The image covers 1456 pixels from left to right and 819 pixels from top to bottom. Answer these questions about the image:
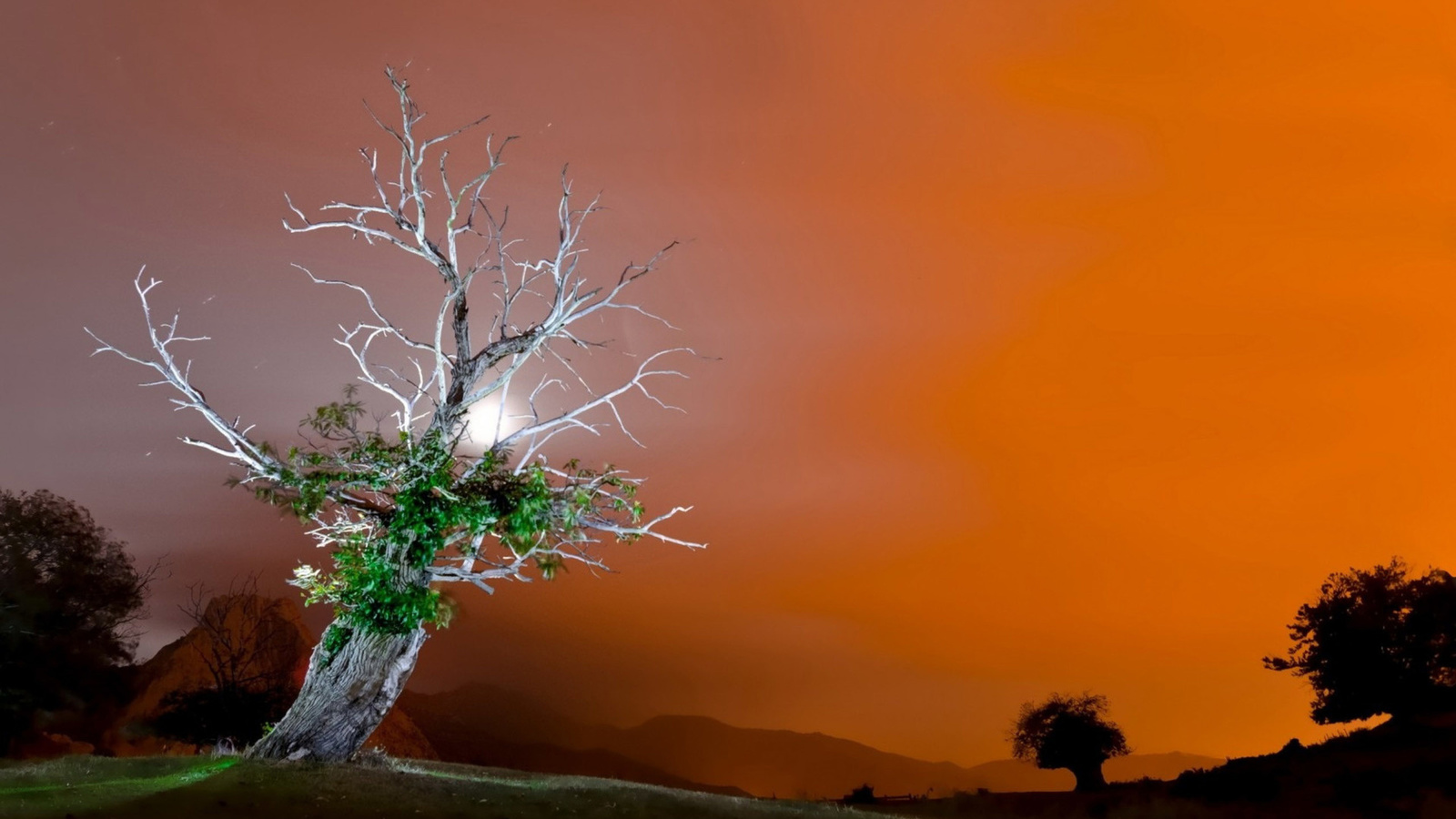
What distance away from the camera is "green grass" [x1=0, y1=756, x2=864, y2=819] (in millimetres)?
14180

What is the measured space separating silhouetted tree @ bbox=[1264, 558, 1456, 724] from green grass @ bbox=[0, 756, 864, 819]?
43794 mm

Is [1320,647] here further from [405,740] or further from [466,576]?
[405,740]

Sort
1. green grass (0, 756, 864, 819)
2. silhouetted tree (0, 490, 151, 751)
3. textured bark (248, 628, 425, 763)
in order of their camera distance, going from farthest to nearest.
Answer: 1. silhouetted tree (0, 490, 151, 751)
2. textured bark (248, 628, 425, 763)
3. green grass (0, 756, 864, 819)

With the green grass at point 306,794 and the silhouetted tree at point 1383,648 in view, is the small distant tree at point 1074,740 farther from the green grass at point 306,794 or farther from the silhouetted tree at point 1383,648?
the green grass at point 306,794

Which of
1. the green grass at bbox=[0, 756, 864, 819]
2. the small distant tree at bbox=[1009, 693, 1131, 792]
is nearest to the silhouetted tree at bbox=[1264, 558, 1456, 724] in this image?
the small distant tree at bbox=[1009, 693, 1131, 792]

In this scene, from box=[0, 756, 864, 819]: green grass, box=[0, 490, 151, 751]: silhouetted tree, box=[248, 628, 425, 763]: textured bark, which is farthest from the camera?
box=[0, 490, 151, 751]: silhouetted tree

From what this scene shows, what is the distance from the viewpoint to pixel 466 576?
70.4 ft

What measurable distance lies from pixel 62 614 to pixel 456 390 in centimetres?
4620

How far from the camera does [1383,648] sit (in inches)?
2126

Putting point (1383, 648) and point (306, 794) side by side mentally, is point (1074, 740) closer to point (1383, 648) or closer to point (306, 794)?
point (1383, 648)

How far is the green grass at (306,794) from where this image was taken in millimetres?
14180

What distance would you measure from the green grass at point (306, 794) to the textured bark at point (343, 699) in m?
1.00

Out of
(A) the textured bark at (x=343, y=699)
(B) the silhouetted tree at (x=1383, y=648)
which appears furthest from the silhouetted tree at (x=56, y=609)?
(B) the silhouetted tree at (x=1383, y=648)

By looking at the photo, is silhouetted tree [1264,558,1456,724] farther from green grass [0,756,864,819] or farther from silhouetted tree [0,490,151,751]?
silhouetted tree [0,490,151,751]
